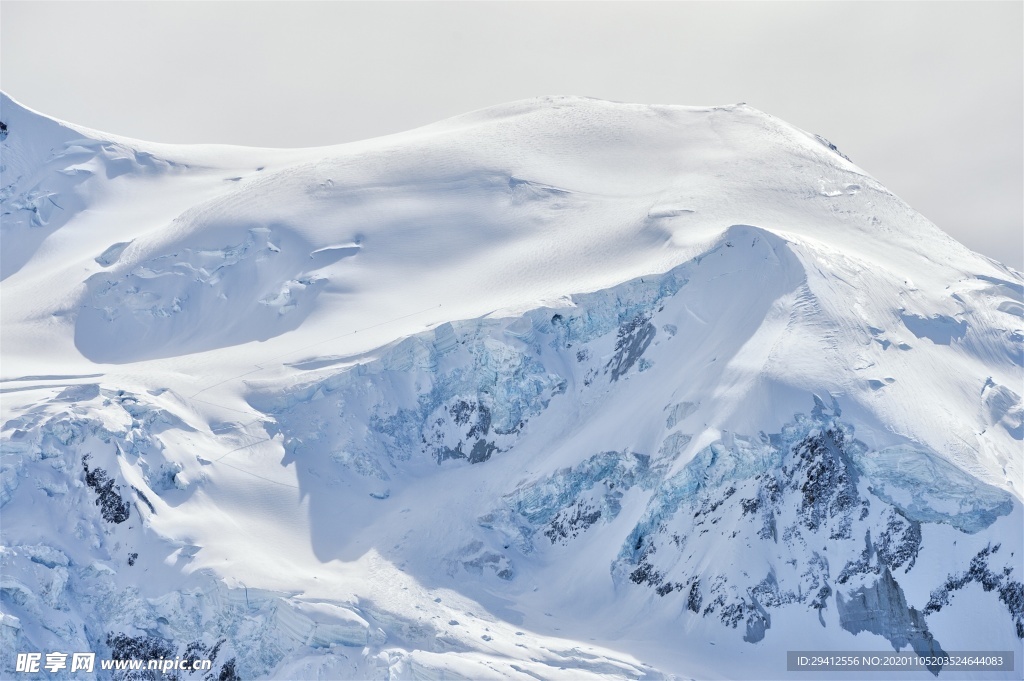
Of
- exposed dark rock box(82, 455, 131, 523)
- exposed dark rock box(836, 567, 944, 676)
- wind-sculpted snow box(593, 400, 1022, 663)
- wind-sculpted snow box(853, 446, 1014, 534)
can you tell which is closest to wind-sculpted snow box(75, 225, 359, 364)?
exposed dark rock box(82, 455, 131, 523)

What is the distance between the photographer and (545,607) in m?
55.6

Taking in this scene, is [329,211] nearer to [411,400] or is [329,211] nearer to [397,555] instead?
[411,400]

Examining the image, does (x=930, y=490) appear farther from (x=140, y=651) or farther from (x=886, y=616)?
(x=140, y=651)

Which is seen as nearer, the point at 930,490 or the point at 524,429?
the point at 930,490

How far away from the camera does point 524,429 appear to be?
63125mm

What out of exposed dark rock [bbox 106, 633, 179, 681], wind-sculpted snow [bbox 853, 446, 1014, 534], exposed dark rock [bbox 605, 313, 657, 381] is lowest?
exposed dark rock [bbox 106, 633, 179, 681]

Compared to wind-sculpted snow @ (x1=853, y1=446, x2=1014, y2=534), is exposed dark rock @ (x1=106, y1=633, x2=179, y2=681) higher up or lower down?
lower down

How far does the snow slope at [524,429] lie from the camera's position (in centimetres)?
5225

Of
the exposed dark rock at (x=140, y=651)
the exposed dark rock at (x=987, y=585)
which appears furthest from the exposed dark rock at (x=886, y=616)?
the exposed dark rock at (x=140, y=651)

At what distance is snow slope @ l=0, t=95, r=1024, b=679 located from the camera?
52.2 m

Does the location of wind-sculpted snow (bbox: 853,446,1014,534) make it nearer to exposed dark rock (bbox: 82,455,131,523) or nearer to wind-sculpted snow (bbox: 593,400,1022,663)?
wind-sculpted snow (bbox: 593,400,1022,663)

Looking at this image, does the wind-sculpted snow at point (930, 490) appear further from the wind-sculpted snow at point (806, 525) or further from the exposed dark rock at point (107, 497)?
the exposed dark rock at point (107, 497)

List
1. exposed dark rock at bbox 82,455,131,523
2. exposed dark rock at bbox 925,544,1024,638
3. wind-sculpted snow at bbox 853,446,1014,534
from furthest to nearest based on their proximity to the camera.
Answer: exposed dark rock at bbox 82,455,131,523 < wind-sculpted snow at bbox 853,446,1014,534 < exposed dark rock at bbox 925,544,1024,638

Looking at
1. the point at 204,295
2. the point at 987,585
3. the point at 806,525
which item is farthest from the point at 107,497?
the point at 987,585
